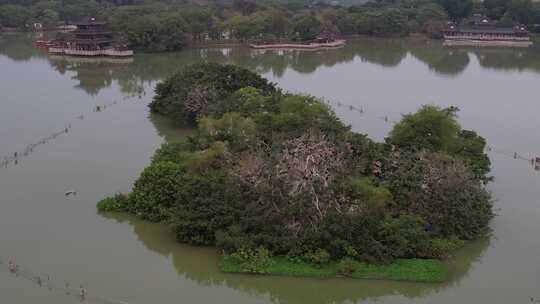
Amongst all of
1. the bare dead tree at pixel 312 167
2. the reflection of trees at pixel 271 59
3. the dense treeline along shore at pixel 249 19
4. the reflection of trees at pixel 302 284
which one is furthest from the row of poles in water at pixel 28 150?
the dense treeline along shore at pixel 249 19

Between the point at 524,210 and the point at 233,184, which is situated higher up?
the point at 233,184

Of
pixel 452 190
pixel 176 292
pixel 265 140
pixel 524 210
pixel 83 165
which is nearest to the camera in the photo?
pixel 176 292

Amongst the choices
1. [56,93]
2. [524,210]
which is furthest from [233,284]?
[56,93]

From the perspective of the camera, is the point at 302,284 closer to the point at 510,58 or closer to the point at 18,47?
the point at 510,58

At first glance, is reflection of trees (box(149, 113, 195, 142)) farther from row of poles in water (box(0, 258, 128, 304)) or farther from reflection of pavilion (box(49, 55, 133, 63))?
reflection of pavilion (box(49, 55, 133, 63))

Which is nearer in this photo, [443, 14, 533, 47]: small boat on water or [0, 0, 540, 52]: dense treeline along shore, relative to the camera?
[0, 0, 540, 52]: dense treeline along shore

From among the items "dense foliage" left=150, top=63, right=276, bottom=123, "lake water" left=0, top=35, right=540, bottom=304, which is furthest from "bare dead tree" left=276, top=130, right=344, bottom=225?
"dense foliage" left=150, top=63, right=276, bottom=123

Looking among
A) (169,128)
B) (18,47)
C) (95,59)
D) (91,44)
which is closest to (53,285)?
(169,128)

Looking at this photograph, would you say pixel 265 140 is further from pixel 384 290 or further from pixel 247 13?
pixel 247 13
